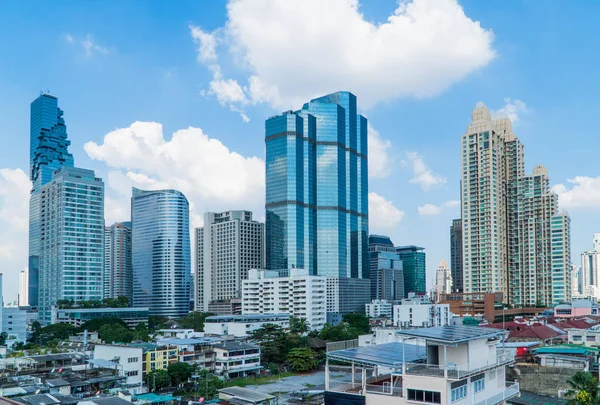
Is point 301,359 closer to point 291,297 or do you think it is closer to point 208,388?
point 208,388

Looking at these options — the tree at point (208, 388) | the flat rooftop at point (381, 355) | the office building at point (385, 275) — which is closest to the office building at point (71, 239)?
the tree at point (208, 388)

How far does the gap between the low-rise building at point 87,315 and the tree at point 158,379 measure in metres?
56.4

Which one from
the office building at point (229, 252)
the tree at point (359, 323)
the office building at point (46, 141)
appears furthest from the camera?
the office building at point (46, 141)

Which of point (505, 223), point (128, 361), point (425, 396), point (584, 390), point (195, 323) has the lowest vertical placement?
point (195, 323)

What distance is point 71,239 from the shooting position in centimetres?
11262

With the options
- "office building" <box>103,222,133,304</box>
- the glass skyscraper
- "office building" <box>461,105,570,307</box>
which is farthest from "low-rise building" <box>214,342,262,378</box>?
"office building" <box>103,222,133,304</box>

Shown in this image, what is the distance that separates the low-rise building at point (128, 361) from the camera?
4316 cm

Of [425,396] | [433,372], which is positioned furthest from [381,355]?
[425,396]

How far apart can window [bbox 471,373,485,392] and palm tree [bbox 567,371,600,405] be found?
12800 mm

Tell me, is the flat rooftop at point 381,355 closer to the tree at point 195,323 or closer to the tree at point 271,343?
the tree at point 271,343

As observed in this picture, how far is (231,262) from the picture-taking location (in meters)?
132

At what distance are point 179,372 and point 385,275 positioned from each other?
13626cm

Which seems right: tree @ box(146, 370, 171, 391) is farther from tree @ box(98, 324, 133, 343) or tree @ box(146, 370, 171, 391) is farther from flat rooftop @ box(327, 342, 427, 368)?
flat rooftop @ box(327, 342, 427, 368)

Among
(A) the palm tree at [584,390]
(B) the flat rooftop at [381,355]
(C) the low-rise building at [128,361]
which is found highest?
(B) the flat rooftop at [381,355]
